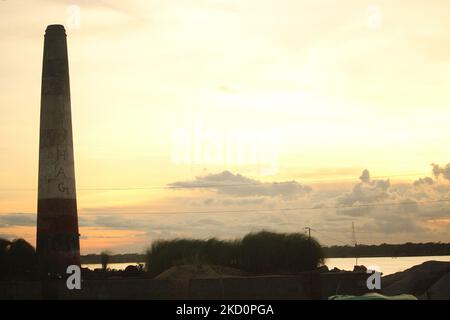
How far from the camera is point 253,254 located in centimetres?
4116

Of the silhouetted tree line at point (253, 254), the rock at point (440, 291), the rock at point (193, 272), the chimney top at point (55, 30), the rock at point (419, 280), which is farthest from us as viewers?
the chimney top at point (55, 30)

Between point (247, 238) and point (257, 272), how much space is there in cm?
265

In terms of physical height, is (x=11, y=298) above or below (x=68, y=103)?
below

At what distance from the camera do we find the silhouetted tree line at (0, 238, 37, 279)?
4034cm

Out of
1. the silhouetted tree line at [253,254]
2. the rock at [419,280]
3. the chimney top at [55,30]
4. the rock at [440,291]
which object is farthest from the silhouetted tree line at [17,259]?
the rock at [440,291]

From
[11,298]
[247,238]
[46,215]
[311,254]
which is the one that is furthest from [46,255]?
[311,254]

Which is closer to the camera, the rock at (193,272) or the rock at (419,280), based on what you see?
the rock at (193,272)

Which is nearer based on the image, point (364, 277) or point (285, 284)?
point (285, 284)

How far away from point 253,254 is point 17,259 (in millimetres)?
13511

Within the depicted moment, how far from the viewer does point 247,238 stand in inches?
1663

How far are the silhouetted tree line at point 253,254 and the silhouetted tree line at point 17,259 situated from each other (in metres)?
6.77

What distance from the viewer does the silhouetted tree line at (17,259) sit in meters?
40.3

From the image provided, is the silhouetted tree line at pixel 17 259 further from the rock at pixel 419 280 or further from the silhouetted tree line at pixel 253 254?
the rock at pixel 419 280

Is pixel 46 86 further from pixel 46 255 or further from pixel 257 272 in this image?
pixel 257 272
